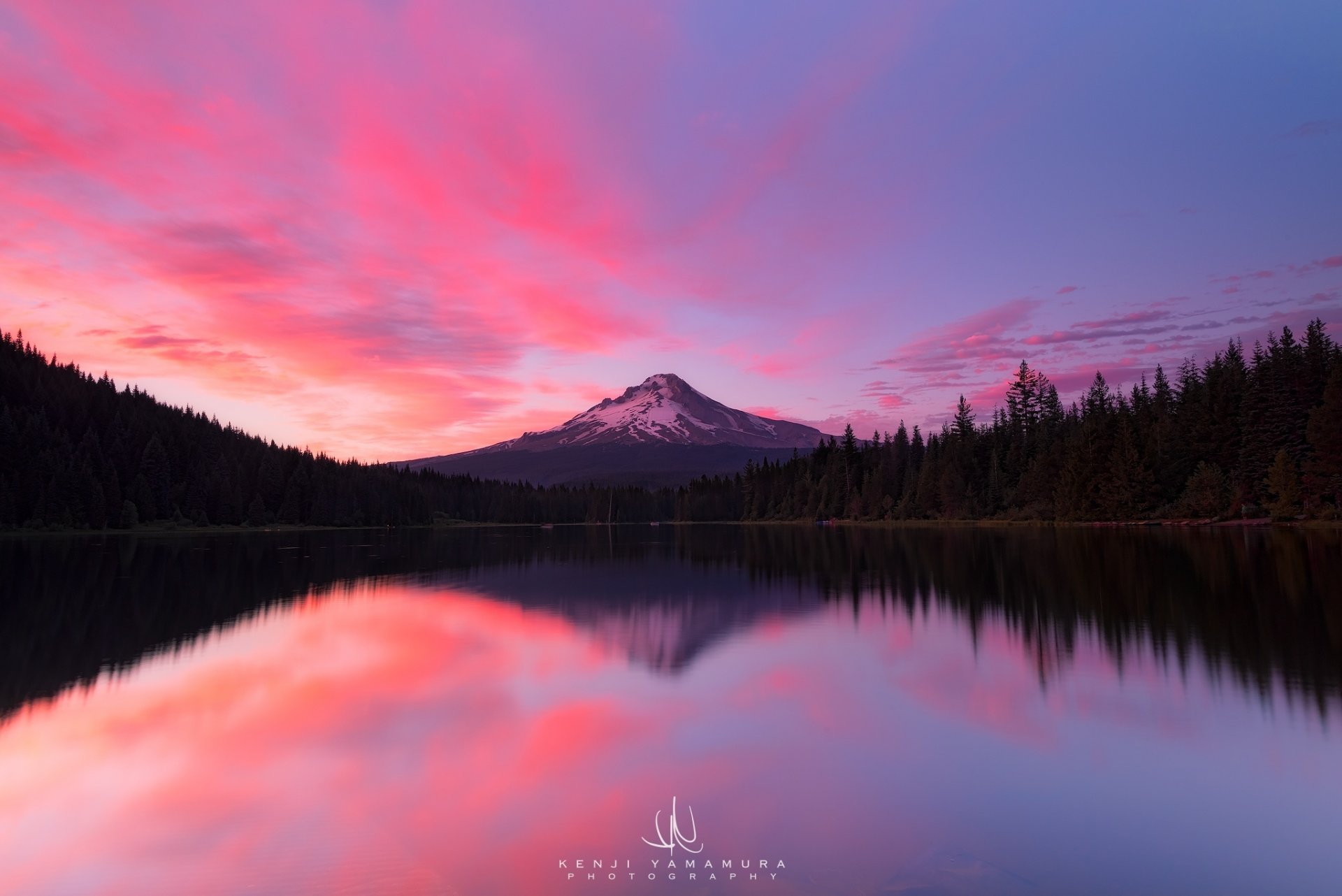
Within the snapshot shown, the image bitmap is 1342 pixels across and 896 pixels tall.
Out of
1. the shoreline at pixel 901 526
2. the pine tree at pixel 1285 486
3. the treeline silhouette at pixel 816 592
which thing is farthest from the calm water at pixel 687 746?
the shoreline at pixel 901 526

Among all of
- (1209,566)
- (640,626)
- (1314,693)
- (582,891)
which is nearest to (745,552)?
(1209,566)

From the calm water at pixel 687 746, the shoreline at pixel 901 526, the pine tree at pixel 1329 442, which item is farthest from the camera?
the shoreline at pixel 901 526

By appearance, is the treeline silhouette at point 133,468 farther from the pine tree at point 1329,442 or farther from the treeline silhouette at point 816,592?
the pine tree at point 1329,442

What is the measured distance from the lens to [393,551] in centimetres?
7594

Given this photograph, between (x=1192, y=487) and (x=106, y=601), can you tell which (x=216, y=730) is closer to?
(x=106, y=601)

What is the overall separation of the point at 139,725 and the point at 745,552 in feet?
179

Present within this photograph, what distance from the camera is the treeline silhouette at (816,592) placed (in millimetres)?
18547

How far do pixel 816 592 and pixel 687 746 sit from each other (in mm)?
22477
